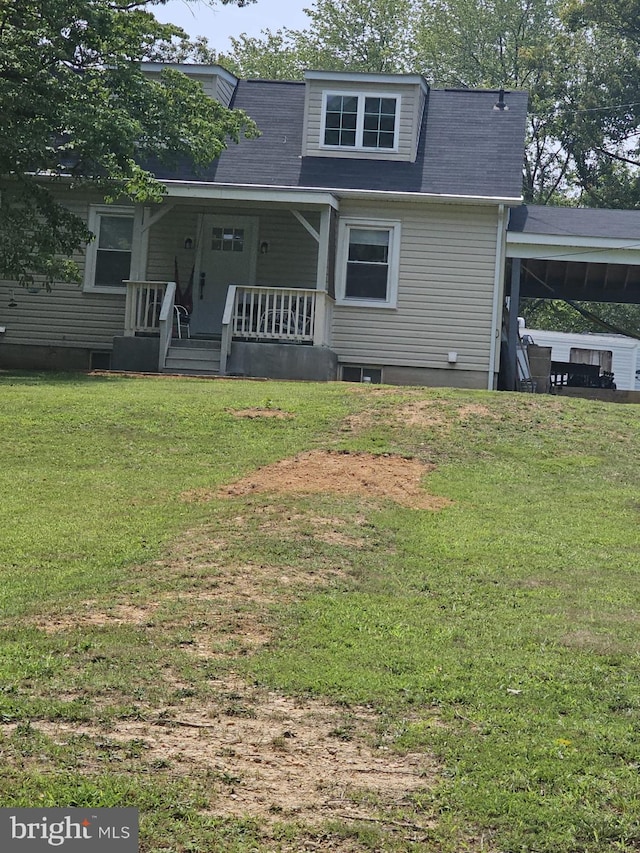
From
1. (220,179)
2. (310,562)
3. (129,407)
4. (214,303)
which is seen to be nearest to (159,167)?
(220,179)

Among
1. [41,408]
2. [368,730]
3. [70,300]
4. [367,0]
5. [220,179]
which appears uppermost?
[367,0]

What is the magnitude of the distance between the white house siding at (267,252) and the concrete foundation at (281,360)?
254cm

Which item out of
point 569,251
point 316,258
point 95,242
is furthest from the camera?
point 316,258

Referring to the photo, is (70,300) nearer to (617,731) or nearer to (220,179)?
(220,179)

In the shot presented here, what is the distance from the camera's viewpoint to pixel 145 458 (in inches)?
448

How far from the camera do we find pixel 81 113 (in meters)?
16.9

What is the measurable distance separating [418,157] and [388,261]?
92.8 inches

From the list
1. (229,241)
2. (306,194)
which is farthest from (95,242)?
(306,194)

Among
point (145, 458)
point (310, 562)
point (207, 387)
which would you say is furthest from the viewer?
point (207, 387)

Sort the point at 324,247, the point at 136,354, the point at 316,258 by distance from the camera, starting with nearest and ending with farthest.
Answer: the point at 136,354 < the point at 324,247 < the point at 316,258

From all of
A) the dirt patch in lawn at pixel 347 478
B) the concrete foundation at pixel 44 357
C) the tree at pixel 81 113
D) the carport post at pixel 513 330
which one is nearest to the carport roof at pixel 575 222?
the carport post at pixel 513 330

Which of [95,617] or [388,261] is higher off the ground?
[388,261]

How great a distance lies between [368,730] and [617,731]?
3.74ft

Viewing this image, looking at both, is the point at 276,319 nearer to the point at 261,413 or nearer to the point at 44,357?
the point at 44,357
